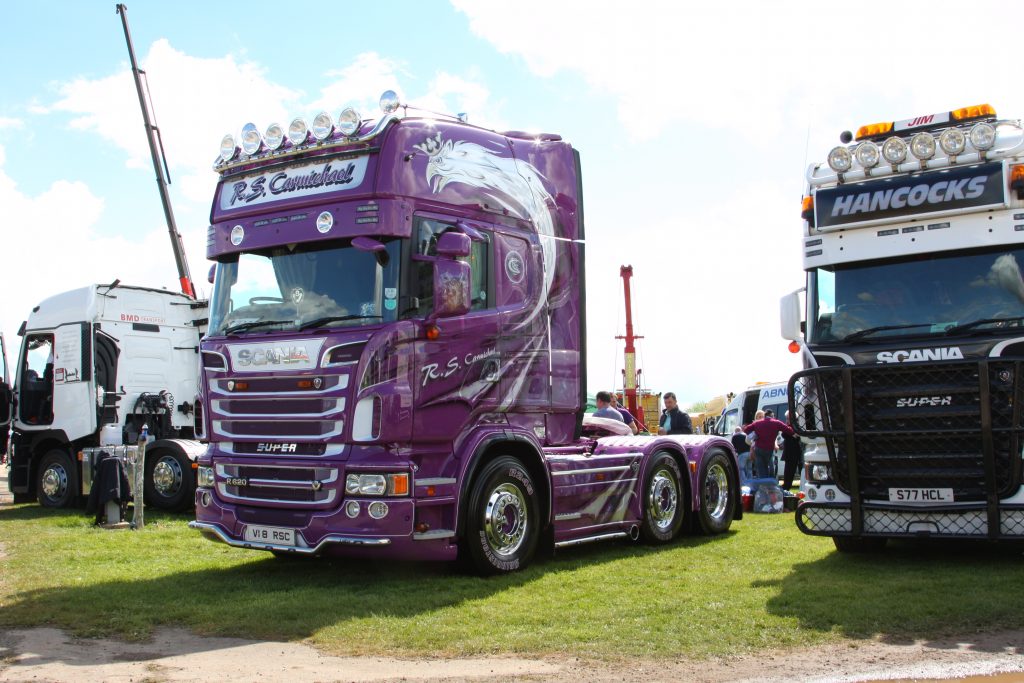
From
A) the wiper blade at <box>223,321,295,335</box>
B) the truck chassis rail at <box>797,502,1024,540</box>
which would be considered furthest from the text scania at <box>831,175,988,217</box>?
the wiper blade at <box>223,321,295,335</box>

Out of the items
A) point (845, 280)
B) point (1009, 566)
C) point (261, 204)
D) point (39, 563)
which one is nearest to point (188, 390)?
point (39, 563)

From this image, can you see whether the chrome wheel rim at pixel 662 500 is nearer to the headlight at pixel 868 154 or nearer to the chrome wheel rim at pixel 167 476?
the headlight at pixel 868 154

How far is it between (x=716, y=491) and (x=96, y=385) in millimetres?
9977

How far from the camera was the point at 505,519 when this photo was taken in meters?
9.16

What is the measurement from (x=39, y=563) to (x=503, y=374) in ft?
17.2

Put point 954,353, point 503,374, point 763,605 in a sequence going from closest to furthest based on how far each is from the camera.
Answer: point 763,605 → point 954,353 → point 503,374

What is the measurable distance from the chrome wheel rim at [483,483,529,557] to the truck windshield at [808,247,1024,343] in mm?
3191

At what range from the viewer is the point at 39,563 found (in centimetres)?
1045

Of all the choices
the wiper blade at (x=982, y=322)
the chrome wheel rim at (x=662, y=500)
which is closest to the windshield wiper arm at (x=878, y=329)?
the wiper blade at (x=982, y=322)

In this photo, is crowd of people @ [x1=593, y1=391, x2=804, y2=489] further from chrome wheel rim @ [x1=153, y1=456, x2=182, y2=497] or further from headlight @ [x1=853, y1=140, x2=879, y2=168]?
chrome wheel rim @ [x1=153, y1=456, x2=182, y2=497]

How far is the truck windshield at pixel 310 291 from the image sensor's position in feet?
27.5

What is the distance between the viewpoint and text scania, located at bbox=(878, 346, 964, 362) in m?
8.75

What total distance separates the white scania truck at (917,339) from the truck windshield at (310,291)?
3.87 m

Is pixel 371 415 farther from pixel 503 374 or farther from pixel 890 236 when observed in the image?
pixel 890 236
